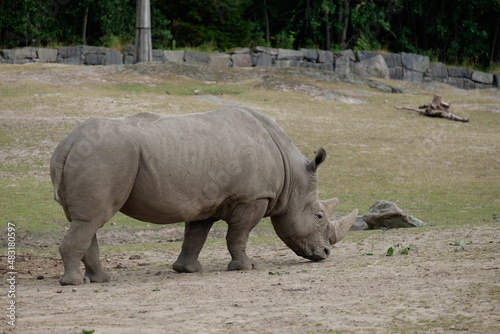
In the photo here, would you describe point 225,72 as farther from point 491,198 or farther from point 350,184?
point 491,198

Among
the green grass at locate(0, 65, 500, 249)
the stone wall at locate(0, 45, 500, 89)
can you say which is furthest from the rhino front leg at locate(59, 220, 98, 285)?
the stone wall at locate(0, 45, 500, 89)

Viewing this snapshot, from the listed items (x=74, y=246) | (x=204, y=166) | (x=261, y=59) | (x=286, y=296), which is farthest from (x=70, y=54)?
(x=286, y=296)

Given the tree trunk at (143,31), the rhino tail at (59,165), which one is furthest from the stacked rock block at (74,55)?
the rhino tail at (59,165)

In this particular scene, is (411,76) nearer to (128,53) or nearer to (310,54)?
(310,54)

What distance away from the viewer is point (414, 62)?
2967 cm

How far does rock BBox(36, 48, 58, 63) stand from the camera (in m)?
25.5

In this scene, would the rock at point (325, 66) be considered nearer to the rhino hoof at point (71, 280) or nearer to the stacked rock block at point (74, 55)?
the stacked rock block at point (74, 55)

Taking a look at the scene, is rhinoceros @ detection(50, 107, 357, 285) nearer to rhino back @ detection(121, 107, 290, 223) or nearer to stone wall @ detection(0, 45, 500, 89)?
rhino back @ detection(121, 107, 290, 223)

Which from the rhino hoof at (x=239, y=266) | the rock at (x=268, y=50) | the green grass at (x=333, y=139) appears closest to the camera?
the rhino hoof at (x=239, y=266)

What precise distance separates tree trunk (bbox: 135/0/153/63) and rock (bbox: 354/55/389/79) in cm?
855

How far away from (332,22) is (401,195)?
20270 mm

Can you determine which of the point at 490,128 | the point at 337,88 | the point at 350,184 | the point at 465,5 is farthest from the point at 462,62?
the point at 350,184

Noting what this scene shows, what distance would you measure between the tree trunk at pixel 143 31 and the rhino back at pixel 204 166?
1644 centimetres

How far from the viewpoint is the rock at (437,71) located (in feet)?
98.2
